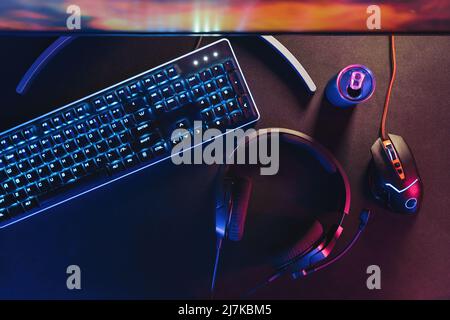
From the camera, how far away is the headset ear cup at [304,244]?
741mm

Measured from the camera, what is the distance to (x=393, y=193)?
72 centimetres

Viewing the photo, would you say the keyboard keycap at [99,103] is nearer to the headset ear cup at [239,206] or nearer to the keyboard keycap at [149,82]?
the keyboard keycap at [149,82]

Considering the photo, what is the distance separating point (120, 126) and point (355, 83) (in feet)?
1.23

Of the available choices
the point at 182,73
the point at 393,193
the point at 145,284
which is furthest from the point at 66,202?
the point at 393,193

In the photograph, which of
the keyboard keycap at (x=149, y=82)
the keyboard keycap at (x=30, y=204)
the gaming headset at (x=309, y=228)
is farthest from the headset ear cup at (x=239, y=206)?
the keyboard keycap at (x=30, y=204)

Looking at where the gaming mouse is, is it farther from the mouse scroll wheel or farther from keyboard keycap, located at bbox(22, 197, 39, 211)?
keyboard keycap, located at bbox(22, 197, 39, 211)

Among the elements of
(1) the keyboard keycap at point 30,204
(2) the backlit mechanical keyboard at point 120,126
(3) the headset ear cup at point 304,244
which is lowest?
(3) the headset ear cup at point 304,244

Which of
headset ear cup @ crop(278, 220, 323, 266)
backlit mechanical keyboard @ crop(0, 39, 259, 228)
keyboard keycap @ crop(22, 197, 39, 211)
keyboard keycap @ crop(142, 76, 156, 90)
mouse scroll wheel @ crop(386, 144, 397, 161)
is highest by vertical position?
keyboard keycap @ crop(142, 76, 156, 90)

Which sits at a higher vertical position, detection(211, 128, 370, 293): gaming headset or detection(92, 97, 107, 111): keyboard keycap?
detection(92, 97, 107, 111): keyboard keycap

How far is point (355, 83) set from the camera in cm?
70

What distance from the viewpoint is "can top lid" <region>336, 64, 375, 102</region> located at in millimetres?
695

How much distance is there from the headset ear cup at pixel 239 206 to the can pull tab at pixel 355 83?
22 centimetres

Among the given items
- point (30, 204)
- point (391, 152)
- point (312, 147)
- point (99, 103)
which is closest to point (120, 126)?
point (99, 103)

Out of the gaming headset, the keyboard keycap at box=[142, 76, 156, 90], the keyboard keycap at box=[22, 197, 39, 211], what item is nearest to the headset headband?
the gaming headset
